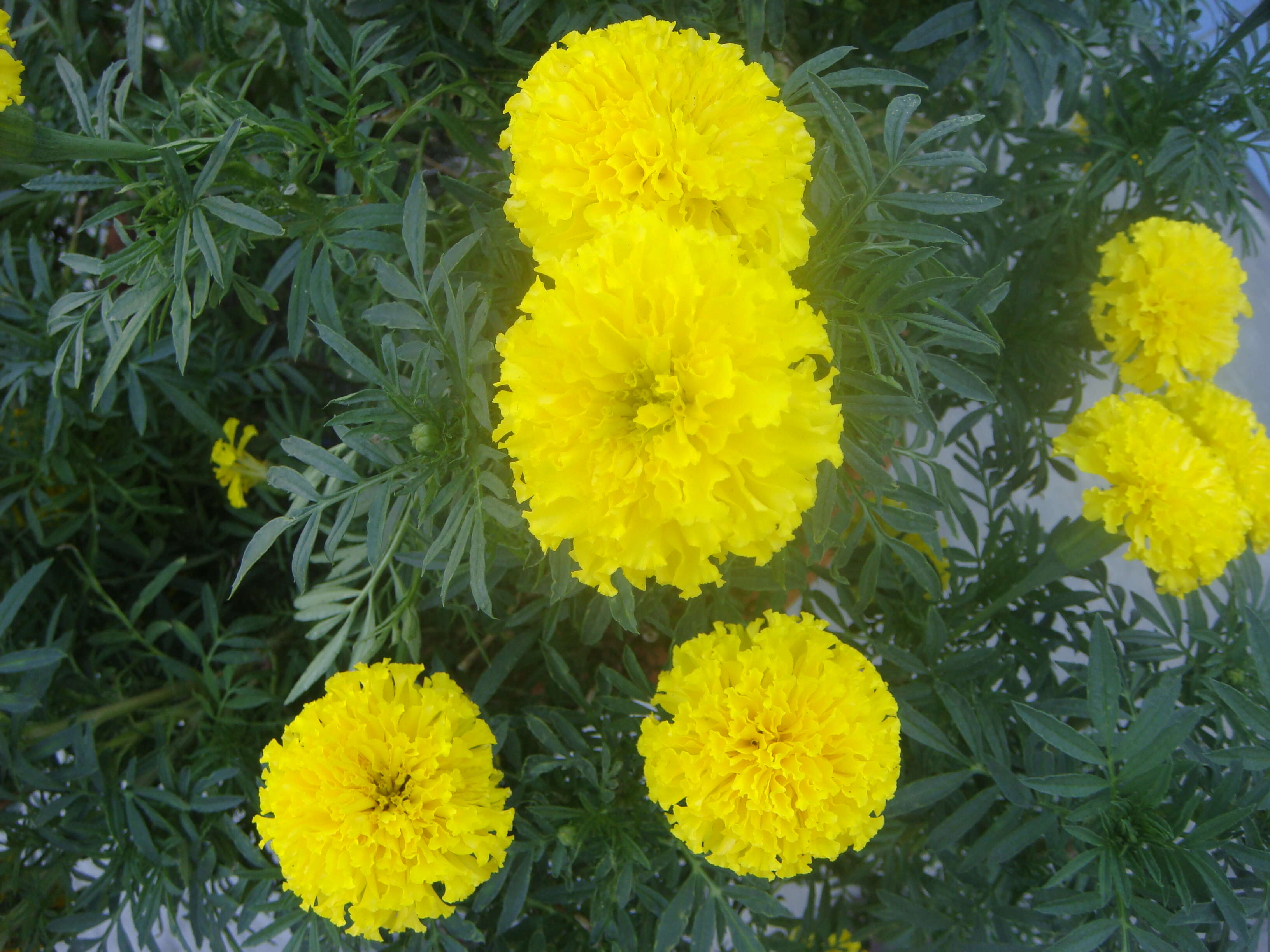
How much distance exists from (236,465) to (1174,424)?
98 centimetres

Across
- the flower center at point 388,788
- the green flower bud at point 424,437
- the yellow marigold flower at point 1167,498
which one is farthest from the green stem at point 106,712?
the yellow marigold flower at point 1167,498

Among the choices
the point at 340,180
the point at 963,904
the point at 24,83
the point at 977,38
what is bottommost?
the point at 963,904

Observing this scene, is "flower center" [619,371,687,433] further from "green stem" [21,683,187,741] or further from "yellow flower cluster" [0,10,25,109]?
"green stem" [21,683,187,741]

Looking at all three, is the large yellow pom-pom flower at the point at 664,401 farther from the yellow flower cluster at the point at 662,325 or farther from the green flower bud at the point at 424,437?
the green flower bud at the point at 424,437

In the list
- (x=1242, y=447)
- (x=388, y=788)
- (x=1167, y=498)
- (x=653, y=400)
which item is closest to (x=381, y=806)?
(x=388, y=788)

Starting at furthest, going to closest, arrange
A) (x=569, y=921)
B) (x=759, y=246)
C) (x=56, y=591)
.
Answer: (x=56, y=591)
(x=569, y=921)
(x=759, y=246)

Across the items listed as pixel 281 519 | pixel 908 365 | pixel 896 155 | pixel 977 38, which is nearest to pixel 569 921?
pixel 281 519

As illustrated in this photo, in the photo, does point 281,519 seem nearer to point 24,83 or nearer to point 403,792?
point 403,792

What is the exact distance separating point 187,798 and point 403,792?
0.32 meters

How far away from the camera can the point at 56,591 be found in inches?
39.1

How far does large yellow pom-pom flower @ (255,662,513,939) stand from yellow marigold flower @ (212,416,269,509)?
1.32 feet

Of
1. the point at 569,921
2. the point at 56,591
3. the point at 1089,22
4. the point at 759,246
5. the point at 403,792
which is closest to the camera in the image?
the point at 759,246

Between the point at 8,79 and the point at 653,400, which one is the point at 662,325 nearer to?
the point at 653,400

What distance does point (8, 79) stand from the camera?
0.49m
